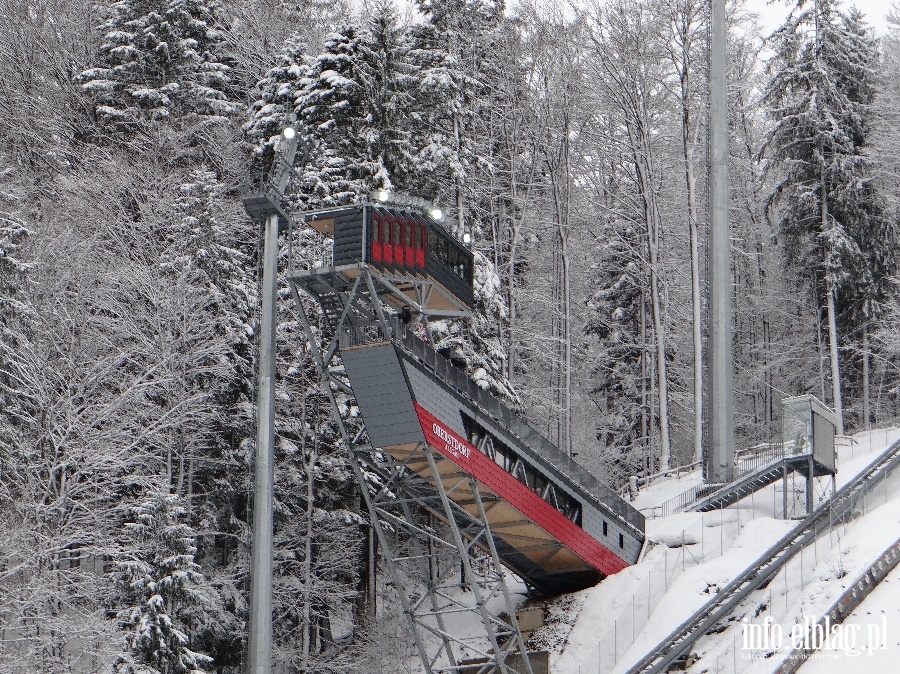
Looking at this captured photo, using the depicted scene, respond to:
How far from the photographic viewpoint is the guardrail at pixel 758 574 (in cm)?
2564

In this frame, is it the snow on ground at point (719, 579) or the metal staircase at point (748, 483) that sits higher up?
the metal staircase at point (748, 483)

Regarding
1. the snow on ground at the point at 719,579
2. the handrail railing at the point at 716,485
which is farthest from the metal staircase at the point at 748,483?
the snow on ground at the point at 719,579

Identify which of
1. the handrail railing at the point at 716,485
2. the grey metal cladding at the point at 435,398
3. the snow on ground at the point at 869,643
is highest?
A: the grey metal cladding at the point at 435,398

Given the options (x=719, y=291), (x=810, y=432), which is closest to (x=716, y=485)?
(x=810, y=432)

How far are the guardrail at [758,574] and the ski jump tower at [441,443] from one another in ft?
11.9

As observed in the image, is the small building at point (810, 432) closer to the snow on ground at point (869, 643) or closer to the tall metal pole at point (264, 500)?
Answer: the snow on ground at point (869, 643)

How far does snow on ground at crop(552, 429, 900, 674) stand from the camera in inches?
991

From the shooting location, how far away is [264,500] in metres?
20.9

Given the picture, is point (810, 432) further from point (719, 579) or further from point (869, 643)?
point (869, 643)

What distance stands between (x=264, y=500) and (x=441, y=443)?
679cm

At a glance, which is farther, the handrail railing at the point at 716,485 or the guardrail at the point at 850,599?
the handrail railing at the point at 716,485

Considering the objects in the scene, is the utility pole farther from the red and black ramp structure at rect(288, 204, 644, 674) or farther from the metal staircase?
the metal staircase

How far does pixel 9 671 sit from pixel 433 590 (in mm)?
10384

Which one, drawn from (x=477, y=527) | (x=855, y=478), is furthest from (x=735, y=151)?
(x=477, y=527)
